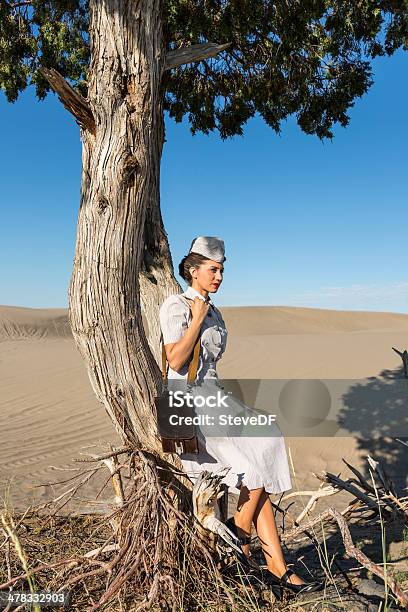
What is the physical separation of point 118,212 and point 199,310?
78 cm

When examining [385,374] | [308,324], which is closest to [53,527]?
[385,374]

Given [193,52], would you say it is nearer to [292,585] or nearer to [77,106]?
[77,106]

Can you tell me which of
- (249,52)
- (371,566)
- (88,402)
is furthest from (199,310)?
(88,402)

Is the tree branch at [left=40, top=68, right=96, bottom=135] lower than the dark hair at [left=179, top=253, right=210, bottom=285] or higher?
higher

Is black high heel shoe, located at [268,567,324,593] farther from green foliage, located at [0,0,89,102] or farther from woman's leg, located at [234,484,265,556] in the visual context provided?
green foliage, located at [0,0,89,102]

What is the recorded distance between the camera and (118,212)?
3535mm

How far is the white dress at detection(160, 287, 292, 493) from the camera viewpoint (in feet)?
11.3

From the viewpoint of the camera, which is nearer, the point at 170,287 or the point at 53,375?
the point at 170,287

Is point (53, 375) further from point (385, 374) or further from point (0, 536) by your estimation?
point (0, 536)

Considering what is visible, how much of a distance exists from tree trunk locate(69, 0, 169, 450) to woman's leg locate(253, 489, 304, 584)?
0.79 meters

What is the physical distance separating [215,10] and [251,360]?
11.0m

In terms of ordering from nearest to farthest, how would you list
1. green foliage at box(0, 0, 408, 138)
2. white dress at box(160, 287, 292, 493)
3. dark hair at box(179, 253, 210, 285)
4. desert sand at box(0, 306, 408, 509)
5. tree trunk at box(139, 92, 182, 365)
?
white dress at box(160, 287, 292, 493) < dark hair at box(179, 253, 210, 285) < tree trunk at box(139, 92, 182, 365) < green foliage at box(0, 0, 408, 138) < desert sand at box(0, 306, 408, 509)

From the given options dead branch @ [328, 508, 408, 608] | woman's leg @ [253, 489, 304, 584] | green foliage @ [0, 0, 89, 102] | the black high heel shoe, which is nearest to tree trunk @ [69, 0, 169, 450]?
woman's leg @ [253, 489, 304, 584]

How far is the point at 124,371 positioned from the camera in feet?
11.8
